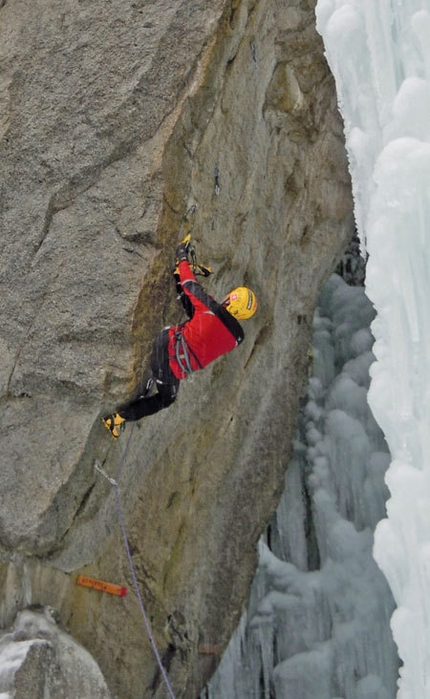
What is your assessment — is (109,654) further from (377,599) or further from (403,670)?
(377,599)

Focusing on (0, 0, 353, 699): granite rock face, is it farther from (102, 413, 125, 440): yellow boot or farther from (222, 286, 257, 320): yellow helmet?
(222, 286, 257, 320): yellow helmet

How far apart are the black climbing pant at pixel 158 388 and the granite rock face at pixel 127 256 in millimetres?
100

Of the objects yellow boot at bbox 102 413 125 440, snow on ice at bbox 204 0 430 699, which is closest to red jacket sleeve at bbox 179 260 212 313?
yellow boot at bbox 102 413 125 440

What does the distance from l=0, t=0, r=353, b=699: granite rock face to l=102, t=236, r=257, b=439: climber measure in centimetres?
14

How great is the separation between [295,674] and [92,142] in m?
4.60

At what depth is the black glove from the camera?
16.2 feet

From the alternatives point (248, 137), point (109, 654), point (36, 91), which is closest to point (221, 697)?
point (109, 654)

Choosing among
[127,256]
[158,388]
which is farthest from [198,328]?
[127,256]

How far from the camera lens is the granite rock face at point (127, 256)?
5066 mm

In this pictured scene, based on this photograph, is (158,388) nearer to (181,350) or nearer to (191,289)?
(181,350)

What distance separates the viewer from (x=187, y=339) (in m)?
4.89

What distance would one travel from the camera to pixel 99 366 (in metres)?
5.01

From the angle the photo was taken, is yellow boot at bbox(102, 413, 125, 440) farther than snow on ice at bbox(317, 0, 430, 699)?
Yes

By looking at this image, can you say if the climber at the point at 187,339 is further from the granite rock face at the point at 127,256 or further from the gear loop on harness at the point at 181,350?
the granite rock face at the point at 127,256
